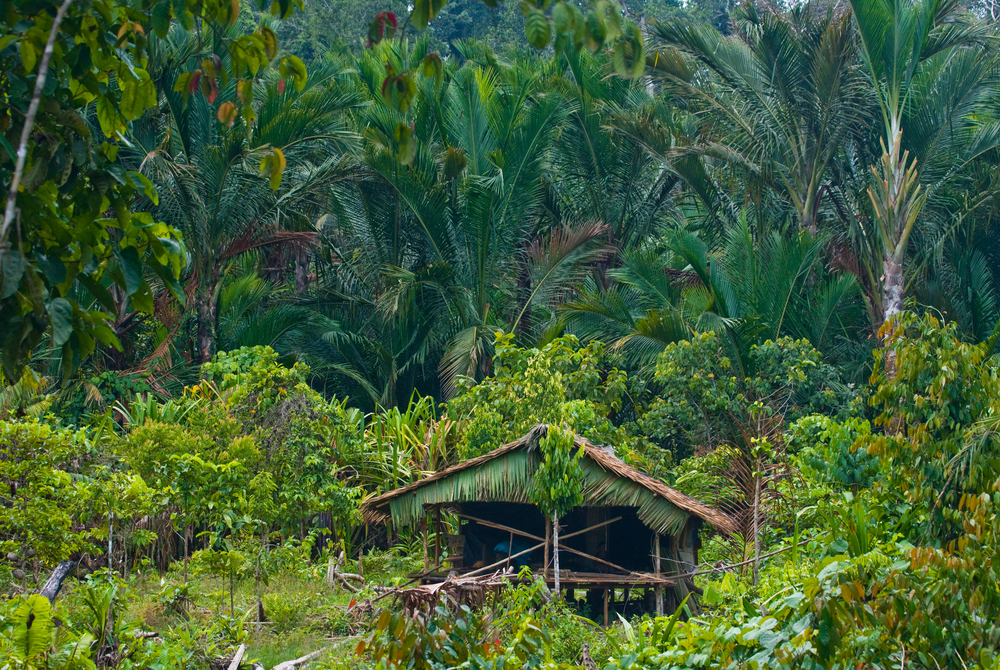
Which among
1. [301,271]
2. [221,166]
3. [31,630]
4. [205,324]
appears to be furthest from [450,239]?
[31,630]

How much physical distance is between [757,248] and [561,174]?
16.9 ft

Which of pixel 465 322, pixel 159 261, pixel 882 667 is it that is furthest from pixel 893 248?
pixel 159 261

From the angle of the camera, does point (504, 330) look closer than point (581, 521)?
No

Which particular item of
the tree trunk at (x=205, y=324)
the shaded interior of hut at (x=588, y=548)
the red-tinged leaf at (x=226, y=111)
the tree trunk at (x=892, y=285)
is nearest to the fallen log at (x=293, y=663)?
the shaded interior of hut at (x=588, y=548)

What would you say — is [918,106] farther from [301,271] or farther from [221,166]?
[301,271]

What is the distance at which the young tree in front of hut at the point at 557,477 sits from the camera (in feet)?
29.4

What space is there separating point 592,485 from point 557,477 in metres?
0.98

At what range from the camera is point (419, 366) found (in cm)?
1820

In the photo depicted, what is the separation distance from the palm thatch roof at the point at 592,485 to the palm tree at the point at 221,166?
6.01 meters

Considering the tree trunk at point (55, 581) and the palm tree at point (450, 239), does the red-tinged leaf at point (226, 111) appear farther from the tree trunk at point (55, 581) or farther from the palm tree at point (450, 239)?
the palm tree at point (450, 239)

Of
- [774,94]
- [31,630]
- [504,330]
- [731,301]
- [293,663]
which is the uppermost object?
[774,94]

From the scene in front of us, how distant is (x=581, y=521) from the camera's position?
11.8 m

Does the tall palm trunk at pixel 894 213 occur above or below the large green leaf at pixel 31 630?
above

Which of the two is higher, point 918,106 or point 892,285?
point 918,106
